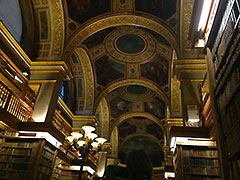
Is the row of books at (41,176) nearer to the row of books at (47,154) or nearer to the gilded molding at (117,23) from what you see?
the row of books at (47,154)

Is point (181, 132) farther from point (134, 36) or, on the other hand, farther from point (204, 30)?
point (134, 36)

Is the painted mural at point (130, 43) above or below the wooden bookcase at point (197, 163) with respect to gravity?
above

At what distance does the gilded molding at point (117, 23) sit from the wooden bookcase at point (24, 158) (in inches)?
165

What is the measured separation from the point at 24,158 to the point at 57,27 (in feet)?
18.6

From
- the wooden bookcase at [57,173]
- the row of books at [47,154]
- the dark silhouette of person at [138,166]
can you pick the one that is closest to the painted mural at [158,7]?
the row of books at [47,154]

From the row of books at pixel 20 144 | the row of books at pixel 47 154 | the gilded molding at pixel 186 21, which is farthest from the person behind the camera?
the gilded molding at pixel 186 21

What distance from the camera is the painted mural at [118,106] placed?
19.0 metres

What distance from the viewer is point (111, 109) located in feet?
62.9

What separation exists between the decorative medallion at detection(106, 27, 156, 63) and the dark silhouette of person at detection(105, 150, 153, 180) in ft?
37.4

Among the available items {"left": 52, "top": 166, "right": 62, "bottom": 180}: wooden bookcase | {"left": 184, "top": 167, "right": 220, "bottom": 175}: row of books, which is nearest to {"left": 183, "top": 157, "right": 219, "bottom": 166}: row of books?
{"left": 184, "top": 167, "right": 220, "bottom": 175}: row of books

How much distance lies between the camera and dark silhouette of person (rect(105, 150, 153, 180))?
2.31 m

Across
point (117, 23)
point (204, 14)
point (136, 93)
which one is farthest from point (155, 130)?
point (204, 14)

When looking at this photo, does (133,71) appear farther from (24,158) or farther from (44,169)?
(24,158)

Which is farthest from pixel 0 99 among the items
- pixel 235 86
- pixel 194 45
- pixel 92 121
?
pixel 92 121
